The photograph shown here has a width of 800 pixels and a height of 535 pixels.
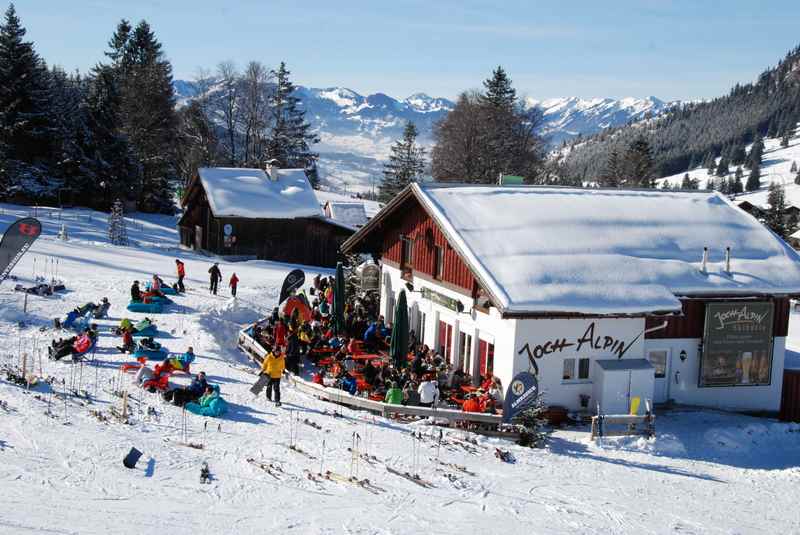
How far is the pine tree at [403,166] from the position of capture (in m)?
73.8

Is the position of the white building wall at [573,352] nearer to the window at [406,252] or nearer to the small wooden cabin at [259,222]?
the window at [406,252]

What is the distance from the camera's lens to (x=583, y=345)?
790 inches

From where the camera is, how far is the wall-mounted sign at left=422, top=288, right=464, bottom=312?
73.5ft

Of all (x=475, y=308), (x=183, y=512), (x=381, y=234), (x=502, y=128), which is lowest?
(x=183, y=512)

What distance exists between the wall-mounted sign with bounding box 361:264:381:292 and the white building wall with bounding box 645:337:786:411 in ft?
39.5

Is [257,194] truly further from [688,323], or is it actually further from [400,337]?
[688,323]

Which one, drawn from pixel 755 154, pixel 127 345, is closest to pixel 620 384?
pixel 127 345

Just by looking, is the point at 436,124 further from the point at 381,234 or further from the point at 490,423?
the point at 490,423

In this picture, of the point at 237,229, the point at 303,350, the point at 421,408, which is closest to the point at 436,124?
the point at 237,229

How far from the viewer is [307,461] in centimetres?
1412

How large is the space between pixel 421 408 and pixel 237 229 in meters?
31.1

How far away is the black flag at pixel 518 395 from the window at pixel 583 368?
120 inches

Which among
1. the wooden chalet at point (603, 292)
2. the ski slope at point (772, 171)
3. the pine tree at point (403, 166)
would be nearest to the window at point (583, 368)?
the wooden chalet at point (603, 292)

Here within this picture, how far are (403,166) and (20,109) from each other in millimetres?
34853
